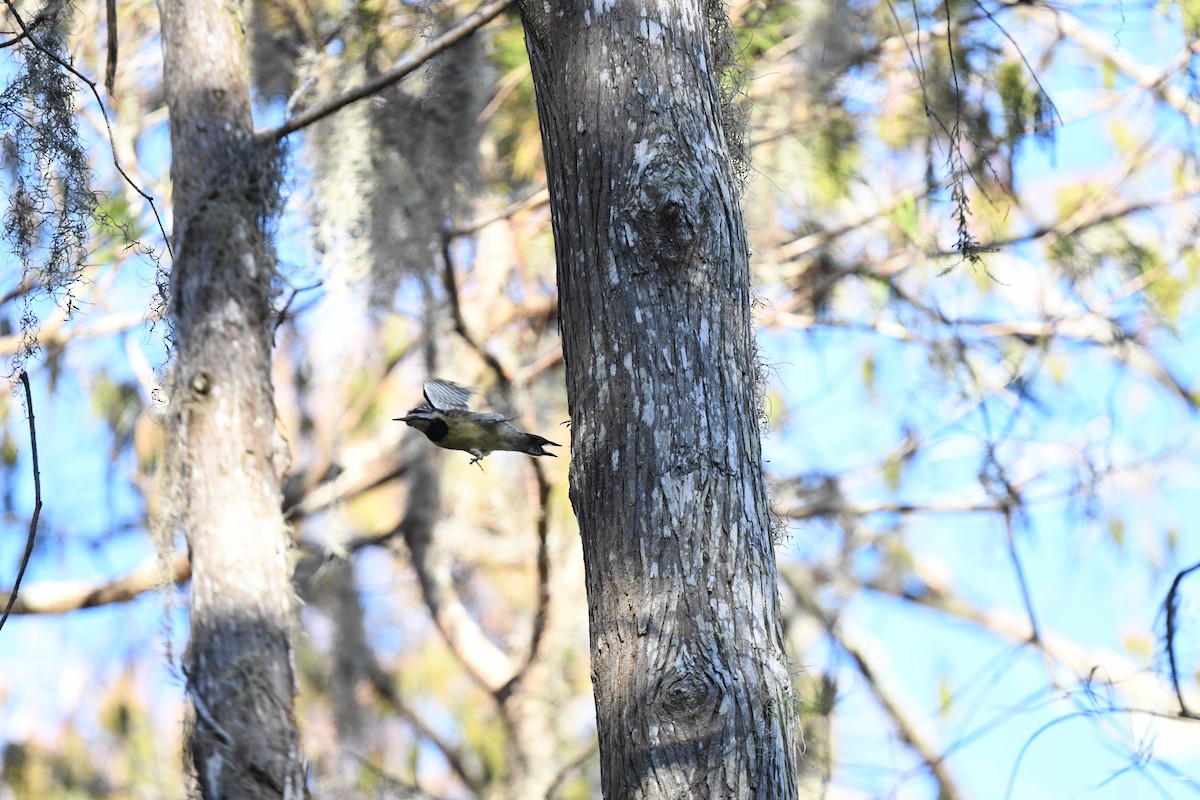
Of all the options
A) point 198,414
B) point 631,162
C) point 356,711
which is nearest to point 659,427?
point 631,162

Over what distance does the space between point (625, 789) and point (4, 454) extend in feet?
15.8

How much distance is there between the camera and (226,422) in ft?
8.57

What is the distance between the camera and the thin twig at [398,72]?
222 centimetres

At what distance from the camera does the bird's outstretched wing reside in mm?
2361

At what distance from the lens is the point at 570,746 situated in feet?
17.1

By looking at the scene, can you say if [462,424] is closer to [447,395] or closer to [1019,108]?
[447,395]

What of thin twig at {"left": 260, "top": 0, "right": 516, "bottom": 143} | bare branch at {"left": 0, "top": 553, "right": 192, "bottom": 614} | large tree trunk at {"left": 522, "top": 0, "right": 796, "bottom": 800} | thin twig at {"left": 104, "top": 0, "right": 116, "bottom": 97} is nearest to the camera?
large tree trunk at {"left": 522, "top": 0, "right": 796, "bottom": 800}

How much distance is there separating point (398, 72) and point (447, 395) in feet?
2.22

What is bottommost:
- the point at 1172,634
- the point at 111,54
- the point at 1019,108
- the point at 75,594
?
the point at 1172,634

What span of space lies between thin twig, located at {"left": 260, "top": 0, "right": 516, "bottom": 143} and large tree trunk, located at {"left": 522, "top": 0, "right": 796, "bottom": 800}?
0.46 metres

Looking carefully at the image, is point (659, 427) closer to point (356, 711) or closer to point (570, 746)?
point (570, 746)

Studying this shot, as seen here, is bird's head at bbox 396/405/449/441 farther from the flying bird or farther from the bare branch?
the bare branch

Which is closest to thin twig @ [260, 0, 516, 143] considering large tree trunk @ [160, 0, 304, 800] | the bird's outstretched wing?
large tree trunk @ [160, 0, 304, 800]

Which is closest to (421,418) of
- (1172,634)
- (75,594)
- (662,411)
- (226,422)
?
(226,422)
